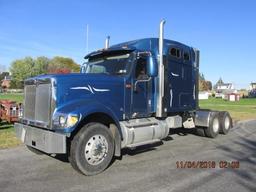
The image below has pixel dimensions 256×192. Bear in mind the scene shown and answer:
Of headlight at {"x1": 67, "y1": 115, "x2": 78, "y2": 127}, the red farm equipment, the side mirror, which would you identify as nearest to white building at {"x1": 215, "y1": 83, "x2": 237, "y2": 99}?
the red farm equipment

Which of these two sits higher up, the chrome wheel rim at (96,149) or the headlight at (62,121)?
the headlight at (62,121)

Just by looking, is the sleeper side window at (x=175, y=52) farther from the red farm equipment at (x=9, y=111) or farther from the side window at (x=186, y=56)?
the red farm equipment at (x=9, y=111)

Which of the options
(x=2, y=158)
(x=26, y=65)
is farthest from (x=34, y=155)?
(x=26, y=65)

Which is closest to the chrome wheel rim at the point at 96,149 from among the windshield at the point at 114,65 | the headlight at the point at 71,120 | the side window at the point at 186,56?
the headlight at the point at 71,120

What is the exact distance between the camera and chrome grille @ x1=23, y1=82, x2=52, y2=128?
21.7ft

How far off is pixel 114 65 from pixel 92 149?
246 centimetres

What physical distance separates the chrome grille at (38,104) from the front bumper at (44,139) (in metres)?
0.17

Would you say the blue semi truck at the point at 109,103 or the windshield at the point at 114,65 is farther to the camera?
the windshield at the point at 114,65

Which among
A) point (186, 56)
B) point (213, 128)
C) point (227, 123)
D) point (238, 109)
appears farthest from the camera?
point (238, 109)

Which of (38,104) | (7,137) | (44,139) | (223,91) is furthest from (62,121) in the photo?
(223,91)

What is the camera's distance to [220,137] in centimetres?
1175

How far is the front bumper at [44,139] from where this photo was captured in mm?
6118

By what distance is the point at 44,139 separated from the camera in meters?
6.37

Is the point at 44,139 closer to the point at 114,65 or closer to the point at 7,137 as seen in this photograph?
the point at 114,65
